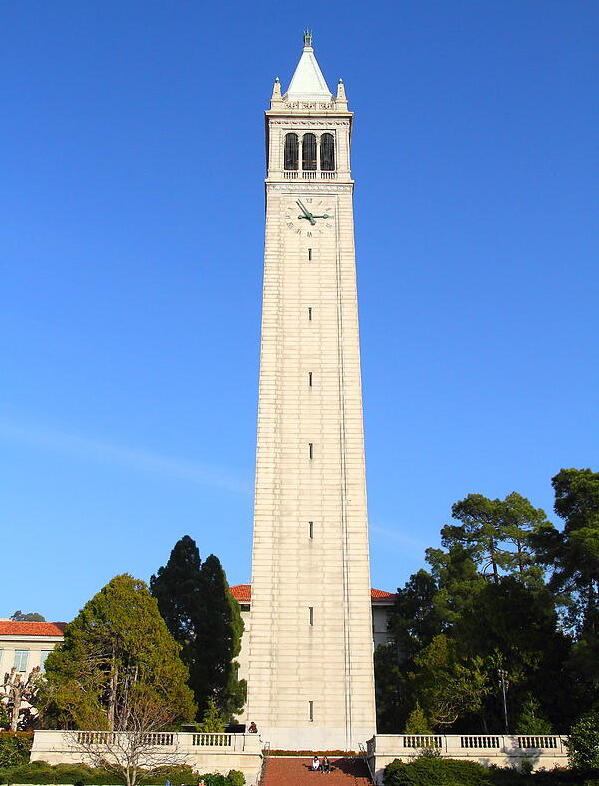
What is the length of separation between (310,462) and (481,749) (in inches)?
681

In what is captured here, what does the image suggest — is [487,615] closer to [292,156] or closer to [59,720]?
[59,720]

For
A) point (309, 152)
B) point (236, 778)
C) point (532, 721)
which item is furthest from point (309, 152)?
point (236, 778)

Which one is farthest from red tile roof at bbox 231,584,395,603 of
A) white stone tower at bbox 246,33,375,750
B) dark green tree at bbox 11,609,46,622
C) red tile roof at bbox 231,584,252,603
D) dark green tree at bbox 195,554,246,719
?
dark green tree at bbox 11,609,46,622

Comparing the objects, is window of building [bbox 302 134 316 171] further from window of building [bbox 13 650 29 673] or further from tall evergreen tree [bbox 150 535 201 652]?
window of building [bbox 13 650 29 673]

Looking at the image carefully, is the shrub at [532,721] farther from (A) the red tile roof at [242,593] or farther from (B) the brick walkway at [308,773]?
(A) the red tile roof at [242,593]

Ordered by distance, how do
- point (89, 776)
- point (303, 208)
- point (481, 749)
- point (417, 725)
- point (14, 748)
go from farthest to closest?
point (303, 208), point (417, 725), point (14, 748), point (481, 749), point (89, 776)

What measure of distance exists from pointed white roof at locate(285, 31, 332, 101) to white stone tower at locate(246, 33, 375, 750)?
66.4 inches

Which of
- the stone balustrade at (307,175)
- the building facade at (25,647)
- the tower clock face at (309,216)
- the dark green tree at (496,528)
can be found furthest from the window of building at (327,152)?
the building facade at (25,647)

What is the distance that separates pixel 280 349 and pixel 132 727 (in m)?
22.0

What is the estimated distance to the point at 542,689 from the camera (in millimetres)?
37375

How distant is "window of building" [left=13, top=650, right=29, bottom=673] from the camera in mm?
64938

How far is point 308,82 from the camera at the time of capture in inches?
2315

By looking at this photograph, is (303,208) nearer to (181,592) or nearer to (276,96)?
(276,96)

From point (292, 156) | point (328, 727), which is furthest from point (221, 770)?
point (292, 156)
